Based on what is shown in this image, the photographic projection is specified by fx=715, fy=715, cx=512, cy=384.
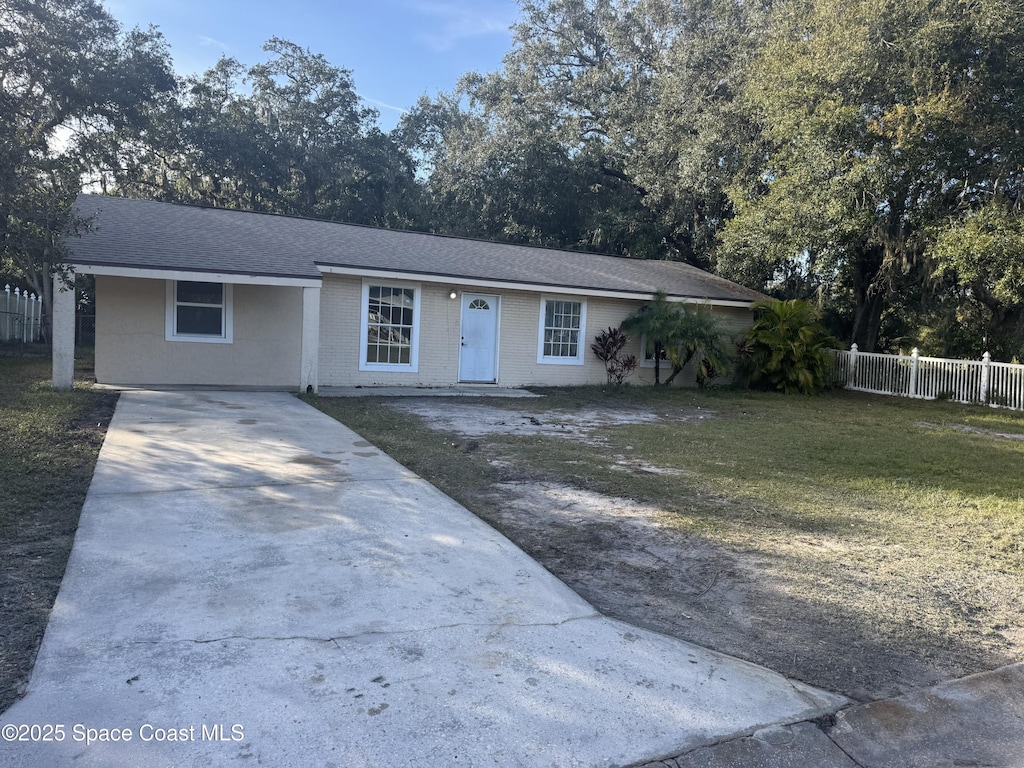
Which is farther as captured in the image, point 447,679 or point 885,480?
point 885,480

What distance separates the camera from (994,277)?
15125 mm

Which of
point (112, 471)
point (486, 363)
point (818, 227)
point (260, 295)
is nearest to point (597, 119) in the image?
point (818, 227)

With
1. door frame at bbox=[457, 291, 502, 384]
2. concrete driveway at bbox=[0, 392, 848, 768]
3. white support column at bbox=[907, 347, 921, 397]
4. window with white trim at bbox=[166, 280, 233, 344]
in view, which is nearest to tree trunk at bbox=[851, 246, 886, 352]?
white support column at bbox=[907, 347, 921, 397]

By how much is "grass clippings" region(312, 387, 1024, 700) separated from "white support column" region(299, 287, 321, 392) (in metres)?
0.96

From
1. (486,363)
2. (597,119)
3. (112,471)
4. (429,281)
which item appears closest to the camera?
(112,471)

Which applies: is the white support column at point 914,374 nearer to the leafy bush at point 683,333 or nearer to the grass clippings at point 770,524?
the leafy bush at point 683,333

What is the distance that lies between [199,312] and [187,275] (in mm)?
1800

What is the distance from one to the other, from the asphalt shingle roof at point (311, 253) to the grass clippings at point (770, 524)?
319 cm

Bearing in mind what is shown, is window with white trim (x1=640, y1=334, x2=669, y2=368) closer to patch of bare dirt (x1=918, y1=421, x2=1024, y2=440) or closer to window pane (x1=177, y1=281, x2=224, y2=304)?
patch of bare dirt (x1=918, y1=421, x2=1024, y2=440)

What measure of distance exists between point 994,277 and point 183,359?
16.4 m

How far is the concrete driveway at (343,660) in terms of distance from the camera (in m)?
2.68

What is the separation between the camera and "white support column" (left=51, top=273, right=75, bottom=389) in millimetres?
11234

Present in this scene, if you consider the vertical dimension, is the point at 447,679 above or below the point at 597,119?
below

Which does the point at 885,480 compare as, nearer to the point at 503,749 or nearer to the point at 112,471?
the point at 503,749
